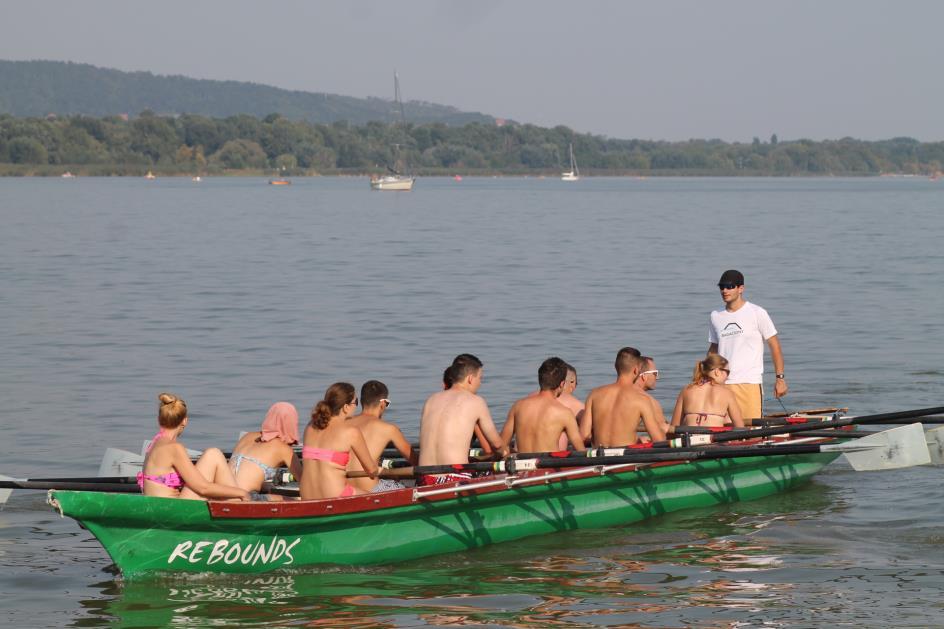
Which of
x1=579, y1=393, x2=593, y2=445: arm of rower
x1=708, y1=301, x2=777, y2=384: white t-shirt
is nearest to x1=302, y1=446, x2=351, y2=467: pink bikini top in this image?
x1=579, y1=393, x2=593, y2=445: arm of rower

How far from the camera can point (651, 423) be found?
13.3 m

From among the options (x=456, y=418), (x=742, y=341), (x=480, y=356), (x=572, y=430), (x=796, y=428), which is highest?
(x=742, y=341)

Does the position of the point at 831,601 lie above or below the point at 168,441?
below

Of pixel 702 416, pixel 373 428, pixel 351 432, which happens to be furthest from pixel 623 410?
pixel 351 432

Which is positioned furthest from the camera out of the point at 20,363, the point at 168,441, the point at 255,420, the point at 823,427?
the point at 20,363

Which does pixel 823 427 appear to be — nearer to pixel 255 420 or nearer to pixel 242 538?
pixel 242 538

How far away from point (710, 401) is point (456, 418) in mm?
3213

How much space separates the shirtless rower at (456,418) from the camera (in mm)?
12188

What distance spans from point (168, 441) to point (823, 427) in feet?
22.2

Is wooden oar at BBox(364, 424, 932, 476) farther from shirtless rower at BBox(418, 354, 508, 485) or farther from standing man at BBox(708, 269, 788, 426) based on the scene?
standing man at BBox(708, 269, 788, 426)

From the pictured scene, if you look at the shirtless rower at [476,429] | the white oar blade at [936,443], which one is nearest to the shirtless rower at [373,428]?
the shirtless rower at [476,429]

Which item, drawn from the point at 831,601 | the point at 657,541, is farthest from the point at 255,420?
the point at 831,601

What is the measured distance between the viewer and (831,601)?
11047mm

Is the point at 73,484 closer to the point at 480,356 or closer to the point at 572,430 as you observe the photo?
the point at 572,430
